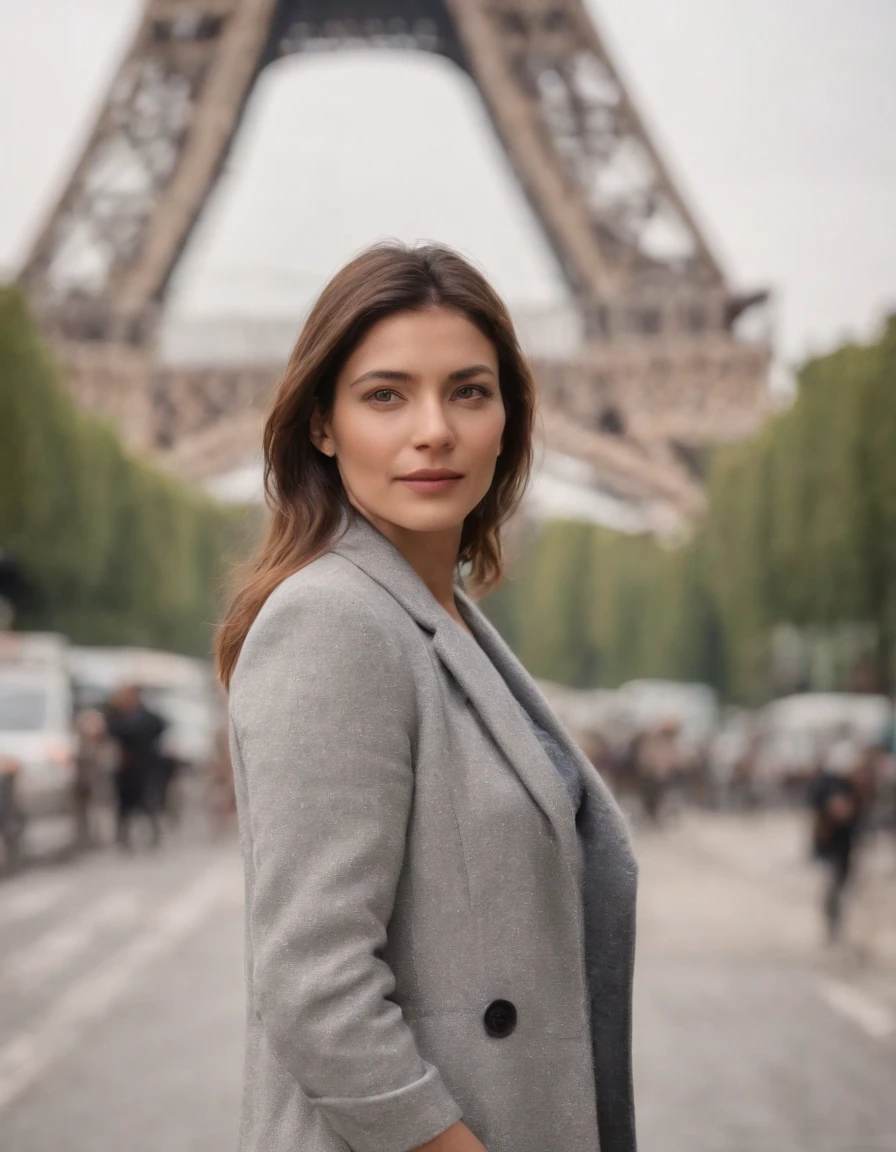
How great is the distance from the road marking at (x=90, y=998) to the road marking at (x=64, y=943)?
0.60 feet

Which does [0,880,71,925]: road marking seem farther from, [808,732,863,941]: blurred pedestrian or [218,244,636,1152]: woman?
[218,244,636,1152]: woman

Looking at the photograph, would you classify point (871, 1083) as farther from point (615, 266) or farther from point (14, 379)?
point (615, 266)

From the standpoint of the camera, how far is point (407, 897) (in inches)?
77.5

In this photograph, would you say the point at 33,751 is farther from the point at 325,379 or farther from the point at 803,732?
the point at 803,732

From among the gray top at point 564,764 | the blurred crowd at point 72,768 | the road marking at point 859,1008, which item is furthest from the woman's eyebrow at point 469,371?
the blurred crowd at point 72,768

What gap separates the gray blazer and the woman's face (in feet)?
0.23

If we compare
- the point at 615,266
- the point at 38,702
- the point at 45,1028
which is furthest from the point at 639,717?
the point at 45,1028

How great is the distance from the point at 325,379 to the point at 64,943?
852 cm

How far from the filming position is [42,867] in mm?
15266

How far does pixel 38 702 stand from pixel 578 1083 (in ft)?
49.4

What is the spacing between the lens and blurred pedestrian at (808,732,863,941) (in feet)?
35.9

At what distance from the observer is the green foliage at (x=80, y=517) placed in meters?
28.3

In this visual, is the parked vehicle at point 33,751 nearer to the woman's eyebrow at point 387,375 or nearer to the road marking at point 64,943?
the road marking at point 64,943

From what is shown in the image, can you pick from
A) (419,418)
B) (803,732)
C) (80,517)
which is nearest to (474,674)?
(419,418)
